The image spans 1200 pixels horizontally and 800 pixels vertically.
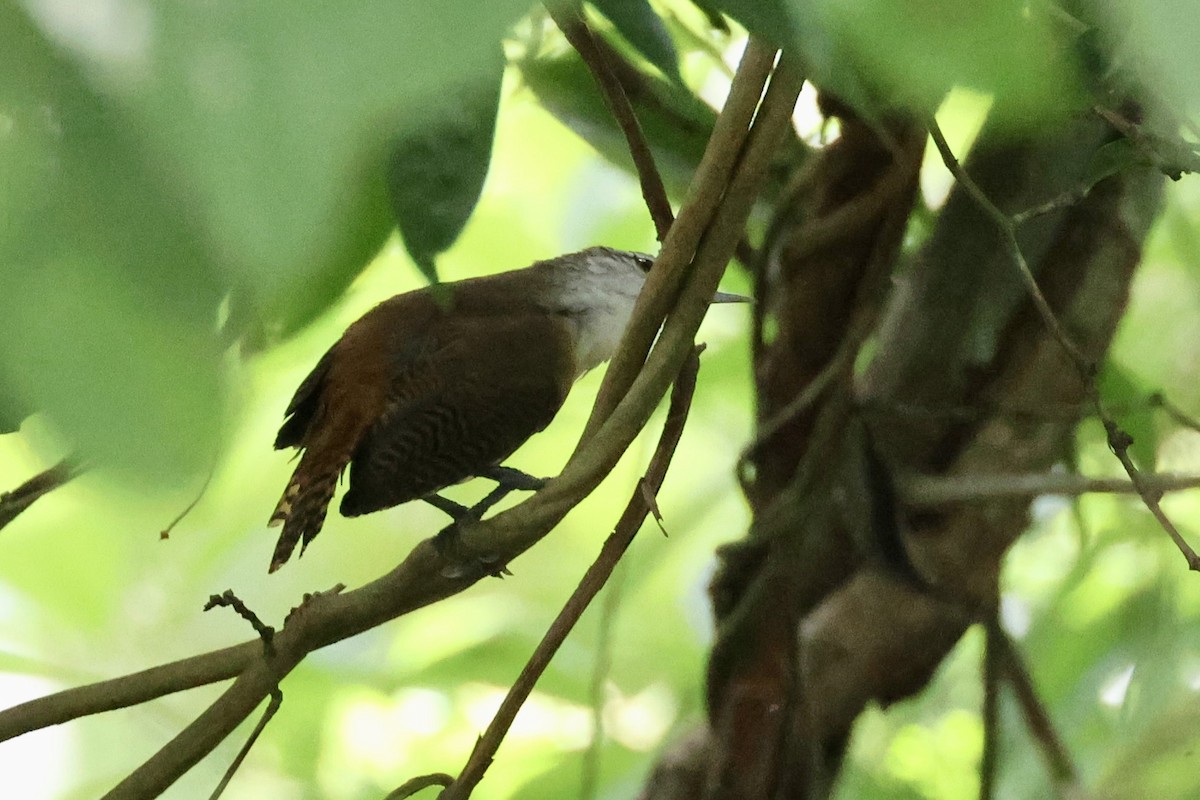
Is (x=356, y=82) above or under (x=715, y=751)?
under

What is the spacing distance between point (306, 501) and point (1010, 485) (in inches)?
13.9

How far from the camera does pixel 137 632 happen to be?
2.37 ft

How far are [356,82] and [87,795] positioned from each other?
72 cm

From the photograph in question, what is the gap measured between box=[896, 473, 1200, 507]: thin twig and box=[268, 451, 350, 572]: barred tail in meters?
0.30

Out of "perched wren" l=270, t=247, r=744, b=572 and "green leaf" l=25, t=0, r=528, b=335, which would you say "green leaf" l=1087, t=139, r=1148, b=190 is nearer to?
"perched wren" l=270, t=247, r=744, b=572

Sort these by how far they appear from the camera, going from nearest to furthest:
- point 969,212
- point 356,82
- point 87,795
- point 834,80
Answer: point 356,82 < point 834,80 < point 969,212 < point 87,795

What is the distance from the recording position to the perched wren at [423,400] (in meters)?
0.56

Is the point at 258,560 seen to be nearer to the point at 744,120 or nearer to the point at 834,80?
the point at 744,120

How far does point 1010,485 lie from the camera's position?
1.88 feet

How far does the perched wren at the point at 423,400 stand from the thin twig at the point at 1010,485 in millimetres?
209

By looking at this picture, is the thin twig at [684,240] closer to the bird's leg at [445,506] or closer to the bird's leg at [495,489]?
the bird's leg at [495,489]

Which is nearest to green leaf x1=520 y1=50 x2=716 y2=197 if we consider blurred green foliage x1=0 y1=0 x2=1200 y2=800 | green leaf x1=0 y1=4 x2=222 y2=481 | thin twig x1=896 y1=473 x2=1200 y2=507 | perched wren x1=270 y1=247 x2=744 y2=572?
blurred green foliage x1=0 y1=0 x2=1200 y2=800

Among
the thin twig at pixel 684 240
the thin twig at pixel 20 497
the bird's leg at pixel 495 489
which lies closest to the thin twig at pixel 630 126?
the thin twig at pixel 684 240

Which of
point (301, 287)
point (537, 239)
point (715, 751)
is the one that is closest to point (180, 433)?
point (301, 287)
